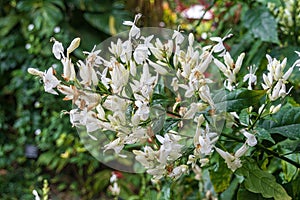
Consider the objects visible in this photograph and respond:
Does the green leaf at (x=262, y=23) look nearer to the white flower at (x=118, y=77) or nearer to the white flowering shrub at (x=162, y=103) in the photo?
the white flowering shrub at (x=162, y=103)

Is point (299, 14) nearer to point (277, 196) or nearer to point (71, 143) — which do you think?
point (277, 196)

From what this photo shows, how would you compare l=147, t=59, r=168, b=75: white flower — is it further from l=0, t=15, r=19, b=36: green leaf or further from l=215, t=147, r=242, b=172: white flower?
l=0, t=15, r=19, b=36: green leaf

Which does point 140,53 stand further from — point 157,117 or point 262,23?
point 262,23

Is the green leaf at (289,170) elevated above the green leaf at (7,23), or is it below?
above

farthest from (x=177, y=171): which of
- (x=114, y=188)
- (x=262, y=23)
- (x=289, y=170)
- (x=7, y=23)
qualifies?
(x=7, y=23)

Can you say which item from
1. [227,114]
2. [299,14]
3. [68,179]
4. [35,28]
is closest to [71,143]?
[68,179]

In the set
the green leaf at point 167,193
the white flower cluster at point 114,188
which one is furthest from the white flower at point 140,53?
the white flower cluster at point 114,188

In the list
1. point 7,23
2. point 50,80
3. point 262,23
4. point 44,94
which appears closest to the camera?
point 50,80

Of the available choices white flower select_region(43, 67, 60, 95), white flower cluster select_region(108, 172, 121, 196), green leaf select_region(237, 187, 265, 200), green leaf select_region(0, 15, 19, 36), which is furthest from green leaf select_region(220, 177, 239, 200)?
green leaf select_region(0, 15, 19, 36)
